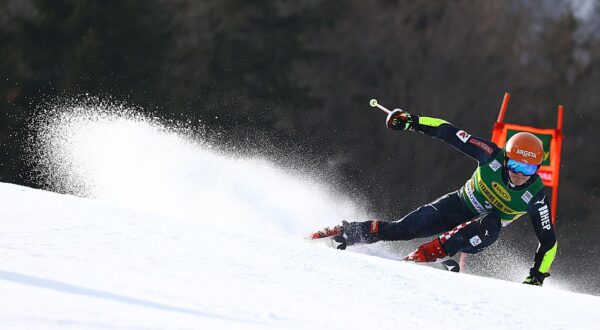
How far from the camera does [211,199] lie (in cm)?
601

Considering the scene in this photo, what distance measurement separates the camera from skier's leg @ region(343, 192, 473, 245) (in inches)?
187

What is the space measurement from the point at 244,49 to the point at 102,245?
806 cm

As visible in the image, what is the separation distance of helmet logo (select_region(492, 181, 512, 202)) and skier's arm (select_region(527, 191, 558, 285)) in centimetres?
13

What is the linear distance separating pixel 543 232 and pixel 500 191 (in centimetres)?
34

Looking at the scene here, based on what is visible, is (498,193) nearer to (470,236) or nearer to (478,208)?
(478,208)

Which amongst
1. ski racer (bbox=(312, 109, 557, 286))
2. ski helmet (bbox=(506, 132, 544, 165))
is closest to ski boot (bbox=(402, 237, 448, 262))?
ski racer (bbox=(312, 109, 557, 286))

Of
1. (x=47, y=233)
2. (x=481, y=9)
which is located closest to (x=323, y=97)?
(x=481, y=9)

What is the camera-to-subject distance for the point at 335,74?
10586 mm

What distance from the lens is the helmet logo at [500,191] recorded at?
4.57 m

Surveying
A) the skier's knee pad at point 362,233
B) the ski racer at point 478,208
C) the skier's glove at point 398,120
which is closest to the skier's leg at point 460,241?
the ski racer at point 478,208

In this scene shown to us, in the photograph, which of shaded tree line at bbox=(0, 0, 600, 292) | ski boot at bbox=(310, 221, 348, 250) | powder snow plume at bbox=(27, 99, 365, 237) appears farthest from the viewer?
shaded tree line at bbox=(0, 0, 600, 292)

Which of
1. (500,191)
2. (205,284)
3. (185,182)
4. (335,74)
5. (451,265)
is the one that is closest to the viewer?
(205,284)

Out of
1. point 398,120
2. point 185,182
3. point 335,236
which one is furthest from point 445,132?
point 185,182

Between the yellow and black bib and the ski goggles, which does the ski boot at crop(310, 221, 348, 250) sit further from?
the ski goggles
